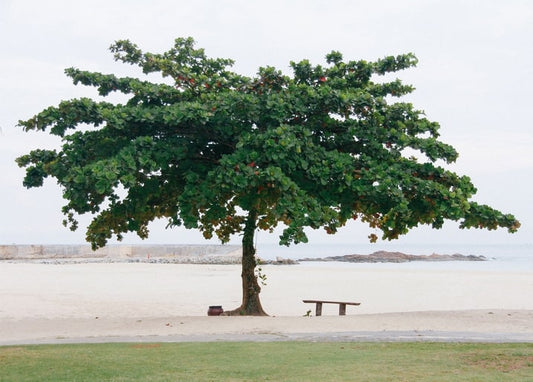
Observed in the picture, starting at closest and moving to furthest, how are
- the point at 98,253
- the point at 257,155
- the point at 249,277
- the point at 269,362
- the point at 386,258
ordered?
the point at 269,362
the point at 257,155
the point at 249,277
the point at 98,253
the point at 386,258

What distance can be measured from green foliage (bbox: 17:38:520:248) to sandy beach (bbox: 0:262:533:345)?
2590 millimetres

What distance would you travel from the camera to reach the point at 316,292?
3688 centimetres

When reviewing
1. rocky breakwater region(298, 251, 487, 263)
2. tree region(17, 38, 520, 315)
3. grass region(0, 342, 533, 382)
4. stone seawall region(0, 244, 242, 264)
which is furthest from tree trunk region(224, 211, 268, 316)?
rocky breakwater region(298, 251, 487, 263)

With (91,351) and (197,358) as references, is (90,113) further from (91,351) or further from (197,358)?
(197,358)

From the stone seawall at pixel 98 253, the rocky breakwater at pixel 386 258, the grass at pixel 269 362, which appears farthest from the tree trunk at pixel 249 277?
the rocky breakwater at pixel 386 258

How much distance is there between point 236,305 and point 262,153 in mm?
13041

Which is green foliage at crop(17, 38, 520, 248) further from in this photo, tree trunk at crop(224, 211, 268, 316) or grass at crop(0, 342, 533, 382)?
grass at crop(0, 342, 533, 382)

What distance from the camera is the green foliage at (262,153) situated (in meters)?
17.4

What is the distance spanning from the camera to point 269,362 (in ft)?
39.2

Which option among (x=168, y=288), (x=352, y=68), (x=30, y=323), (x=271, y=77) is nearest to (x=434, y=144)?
(x=352, y=68)

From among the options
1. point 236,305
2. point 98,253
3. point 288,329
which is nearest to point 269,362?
point 288,329

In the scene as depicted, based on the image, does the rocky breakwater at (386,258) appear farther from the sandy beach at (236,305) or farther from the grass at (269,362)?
the grass at (269,362)

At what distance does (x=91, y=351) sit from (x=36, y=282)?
1156 inches

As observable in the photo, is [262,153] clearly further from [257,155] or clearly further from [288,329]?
[288,329]
